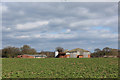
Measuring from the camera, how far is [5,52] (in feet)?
284

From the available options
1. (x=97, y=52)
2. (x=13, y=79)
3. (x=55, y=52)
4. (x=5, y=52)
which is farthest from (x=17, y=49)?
(x=13, y=79)

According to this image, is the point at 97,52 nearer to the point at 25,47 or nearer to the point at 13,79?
the point at 25,47

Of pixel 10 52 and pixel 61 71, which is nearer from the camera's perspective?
pixel 61 71

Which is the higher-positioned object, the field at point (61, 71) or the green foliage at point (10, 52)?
the green foliage at point (10, 52)

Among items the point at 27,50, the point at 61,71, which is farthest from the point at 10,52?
the point at 61,71

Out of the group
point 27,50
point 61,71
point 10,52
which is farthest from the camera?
point 27,50

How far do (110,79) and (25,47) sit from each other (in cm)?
9837

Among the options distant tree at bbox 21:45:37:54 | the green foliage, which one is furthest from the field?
distant tree at bbox 21:45:37:54

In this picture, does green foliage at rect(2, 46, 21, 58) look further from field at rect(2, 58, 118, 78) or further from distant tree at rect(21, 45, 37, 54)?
field at rect(2, 58, 118, 78)

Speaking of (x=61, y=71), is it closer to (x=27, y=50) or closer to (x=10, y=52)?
(x=10, y=52)

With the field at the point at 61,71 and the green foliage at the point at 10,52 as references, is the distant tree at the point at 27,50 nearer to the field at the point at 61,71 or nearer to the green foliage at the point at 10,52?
the green foliage at the point at 10,52

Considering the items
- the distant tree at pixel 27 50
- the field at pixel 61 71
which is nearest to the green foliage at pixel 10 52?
the distant tree at pixel 27 50

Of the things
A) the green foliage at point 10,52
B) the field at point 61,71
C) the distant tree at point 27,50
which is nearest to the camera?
the field at point 61,71

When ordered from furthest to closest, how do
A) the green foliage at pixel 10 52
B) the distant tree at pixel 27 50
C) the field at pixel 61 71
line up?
the distant tree at pixel 27 50 < the green foliage at pixel 10 52 < the field at pixel 61 71
